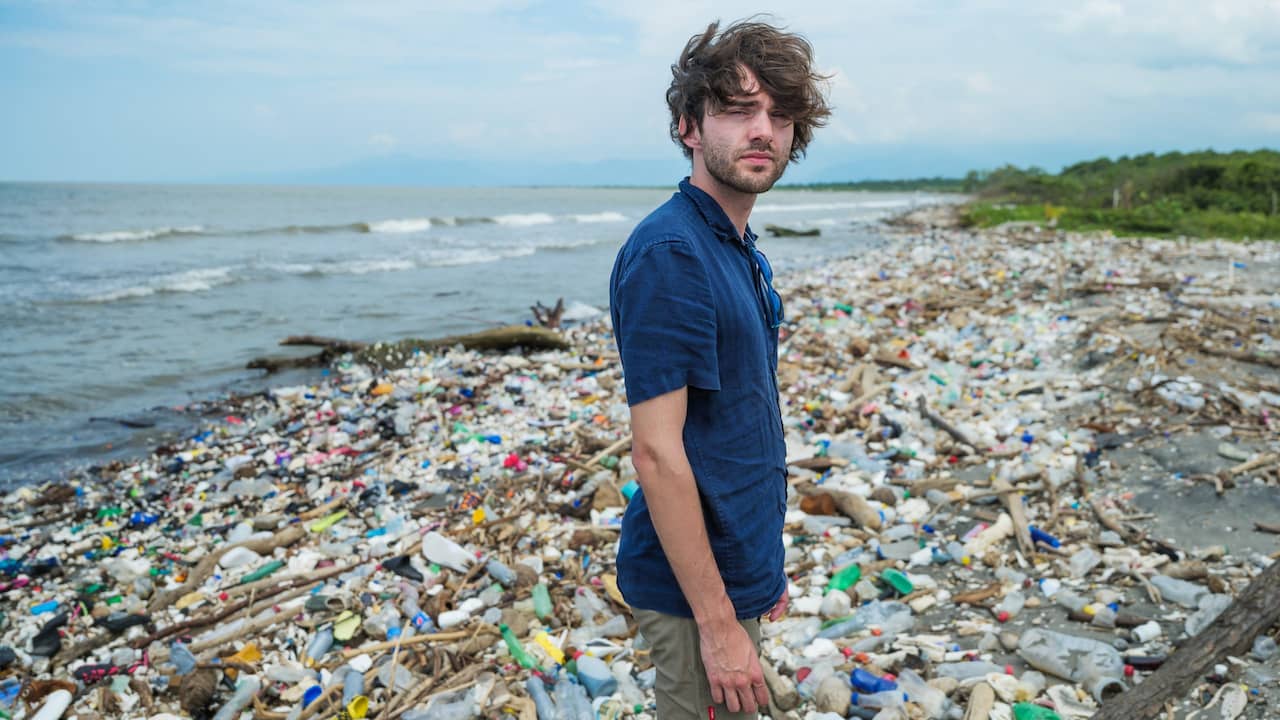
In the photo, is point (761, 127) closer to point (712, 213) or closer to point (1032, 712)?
point (712, 213)

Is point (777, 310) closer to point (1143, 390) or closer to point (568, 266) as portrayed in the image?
point (1143, 390)

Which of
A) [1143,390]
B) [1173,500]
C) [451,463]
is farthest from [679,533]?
[1143,390]

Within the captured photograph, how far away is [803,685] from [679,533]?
210cm

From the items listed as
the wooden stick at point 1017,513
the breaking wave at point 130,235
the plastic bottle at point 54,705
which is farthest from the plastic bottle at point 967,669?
the breaking wave at point 130,235

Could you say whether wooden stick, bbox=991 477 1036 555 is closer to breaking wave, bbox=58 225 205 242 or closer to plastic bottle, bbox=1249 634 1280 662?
plastic bottle, bbox=1249 634 1280 662

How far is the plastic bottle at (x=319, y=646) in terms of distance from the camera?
12.3 ft

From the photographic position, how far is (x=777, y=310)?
2.04m

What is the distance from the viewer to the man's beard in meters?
1.73

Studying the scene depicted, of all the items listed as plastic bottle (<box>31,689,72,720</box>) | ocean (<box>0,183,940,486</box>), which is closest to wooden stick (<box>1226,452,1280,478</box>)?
plastic bottle (<box>31,689,72,720</box>)

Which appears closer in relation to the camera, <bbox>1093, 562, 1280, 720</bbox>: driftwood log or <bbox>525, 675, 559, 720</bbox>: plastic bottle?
<bbox>1093, 562, 1280, 720</bbox>: driftwood log

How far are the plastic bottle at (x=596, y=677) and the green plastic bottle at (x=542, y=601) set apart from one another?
1.94 ft

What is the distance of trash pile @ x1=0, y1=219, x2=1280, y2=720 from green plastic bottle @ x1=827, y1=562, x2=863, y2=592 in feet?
0.06

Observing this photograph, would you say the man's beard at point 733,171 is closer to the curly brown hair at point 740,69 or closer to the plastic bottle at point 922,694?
the curly brown hair at point 740,69

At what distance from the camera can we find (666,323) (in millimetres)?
1545
